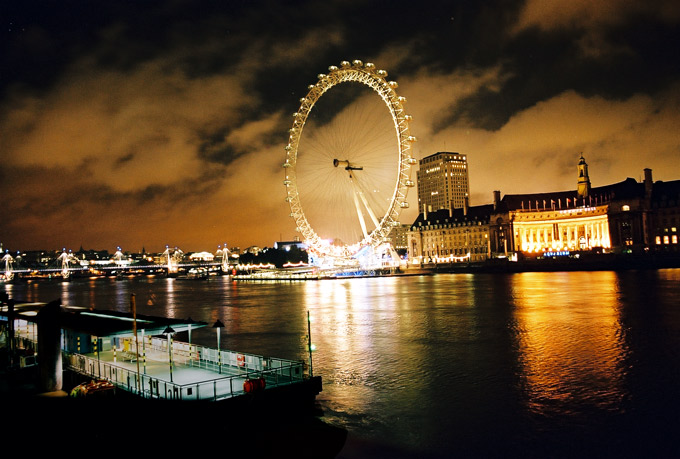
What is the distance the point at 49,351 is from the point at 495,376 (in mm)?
16043

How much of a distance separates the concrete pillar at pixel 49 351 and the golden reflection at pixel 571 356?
1567 cm

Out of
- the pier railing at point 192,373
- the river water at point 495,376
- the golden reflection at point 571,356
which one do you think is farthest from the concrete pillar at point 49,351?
the golden reflection at point 571,356

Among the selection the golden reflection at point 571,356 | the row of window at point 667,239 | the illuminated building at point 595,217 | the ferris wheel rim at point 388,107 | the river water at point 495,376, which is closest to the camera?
the river water at point 495,376

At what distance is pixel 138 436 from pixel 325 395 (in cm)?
662

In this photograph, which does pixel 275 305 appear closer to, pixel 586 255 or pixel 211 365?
pixel 211 365

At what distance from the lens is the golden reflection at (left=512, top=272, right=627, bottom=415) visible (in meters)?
17.4

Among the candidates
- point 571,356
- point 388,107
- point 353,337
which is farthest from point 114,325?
point 388,107

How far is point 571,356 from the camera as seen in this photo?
23703 millimetres

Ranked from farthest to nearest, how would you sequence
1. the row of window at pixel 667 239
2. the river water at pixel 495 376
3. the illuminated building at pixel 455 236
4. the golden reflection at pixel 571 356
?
the illuminated building at pixel 455 236, the row of window at pixel 667 239, the golden reflection at pixel 571 356, the river water at pixel 495 376

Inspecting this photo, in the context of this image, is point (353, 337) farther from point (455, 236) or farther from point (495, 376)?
point (455, 236)

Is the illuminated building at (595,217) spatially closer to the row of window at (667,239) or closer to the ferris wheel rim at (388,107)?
the row of window at (667,239)

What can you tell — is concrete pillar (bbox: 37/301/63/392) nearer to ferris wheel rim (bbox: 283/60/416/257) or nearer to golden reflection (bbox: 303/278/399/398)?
golden reflection (bbox: 303/278/399/398)

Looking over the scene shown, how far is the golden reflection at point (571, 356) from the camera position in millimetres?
17391

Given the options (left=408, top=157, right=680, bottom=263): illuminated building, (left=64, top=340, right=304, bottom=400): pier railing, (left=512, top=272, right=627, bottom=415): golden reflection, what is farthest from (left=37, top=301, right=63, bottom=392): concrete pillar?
(left=408, top=157, right=680, bottom=263): illuminated building
